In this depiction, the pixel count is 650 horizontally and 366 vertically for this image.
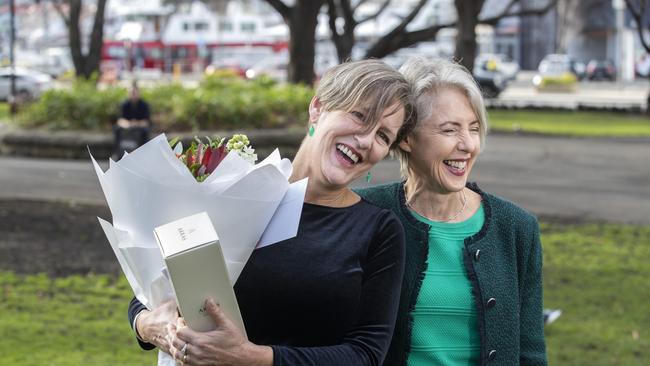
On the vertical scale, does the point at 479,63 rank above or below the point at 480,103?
below

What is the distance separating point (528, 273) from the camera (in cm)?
337

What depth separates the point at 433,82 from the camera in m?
3.23

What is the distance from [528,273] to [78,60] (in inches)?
1239

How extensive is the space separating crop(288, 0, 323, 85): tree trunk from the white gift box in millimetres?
23862

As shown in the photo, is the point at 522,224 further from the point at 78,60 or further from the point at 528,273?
the point at 78,60

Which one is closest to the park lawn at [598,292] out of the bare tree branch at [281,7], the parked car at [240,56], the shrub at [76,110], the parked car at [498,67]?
the shrub at [76,110]

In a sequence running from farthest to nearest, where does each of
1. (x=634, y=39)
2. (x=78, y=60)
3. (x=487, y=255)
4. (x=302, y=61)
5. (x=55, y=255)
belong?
(x=634, y=39), (x=78, y=60), (x=302, y=61), (x=55, y=255), (x=487, y=255)

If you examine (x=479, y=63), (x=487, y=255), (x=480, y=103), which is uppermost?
(x=480, y=103)

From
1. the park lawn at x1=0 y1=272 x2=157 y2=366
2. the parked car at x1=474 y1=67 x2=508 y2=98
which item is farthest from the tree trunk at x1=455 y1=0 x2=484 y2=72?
the park lawn at x1=0 y1=272 x2=157 y2=366

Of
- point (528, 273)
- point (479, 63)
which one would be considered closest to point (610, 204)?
point (528, 273)

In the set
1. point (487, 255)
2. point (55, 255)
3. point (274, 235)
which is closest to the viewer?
point (274, 235)

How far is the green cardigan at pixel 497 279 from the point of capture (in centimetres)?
321

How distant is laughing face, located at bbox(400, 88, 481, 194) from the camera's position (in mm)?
3258

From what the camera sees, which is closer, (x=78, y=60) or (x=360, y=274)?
(x=360, y=274)
